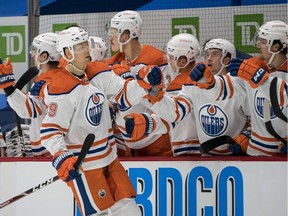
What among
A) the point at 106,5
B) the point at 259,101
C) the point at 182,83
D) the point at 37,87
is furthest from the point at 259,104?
the point at 106,5

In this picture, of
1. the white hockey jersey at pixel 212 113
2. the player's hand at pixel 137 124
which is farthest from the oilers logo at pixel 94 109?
the white hockey jersey at pixel 212 113

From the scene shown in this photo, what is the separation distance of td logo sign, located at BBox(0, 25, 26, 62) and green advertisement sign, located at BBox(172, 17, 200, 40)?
1025mm

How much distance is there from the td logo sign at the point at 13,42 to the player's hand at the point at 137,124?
1741mm

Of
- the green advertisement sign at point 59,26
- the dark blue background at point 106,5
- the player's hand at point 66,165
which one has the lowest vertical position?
the player's hand at point 66,165

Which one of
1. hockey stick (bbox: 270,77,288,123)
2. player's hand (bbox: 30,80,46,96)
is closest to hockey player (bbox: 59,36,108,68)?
player's hand (bbox: 30,80,46,96)

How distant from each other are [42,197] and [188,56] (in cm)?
111

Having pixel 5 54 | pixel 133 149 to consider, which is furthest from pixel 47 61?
pixel 5 54

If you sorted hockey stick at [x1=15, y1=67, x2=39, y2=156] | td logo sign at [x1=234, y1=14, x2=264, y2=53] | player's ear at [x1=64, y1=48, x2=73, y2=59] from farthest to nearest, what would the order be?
td logo sign at [x1=234, y1=14, x2=264, y2=53] → hockey stick at [x1=15, y1=67, x2=39, y2=156] → player's ear at [x1=64, y1=48, x2=73, y2=59]

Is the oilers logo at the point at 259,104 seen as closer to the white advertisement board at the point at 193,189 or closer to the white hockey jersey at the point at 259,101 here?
the white hockey jersey at the point at 259,101

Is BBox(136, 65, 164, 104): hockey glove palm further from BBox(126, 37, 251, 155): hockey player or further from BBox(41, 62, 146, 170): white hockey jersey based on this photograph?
BBox(126, 37, 251, 155): hockey player

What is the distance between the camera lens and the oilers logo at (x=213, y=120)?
5.12 metres

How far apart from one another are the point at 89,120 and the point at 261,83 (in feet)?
2.93

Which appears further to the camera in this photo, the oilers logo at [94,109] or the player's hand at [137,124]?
the player's hand at [137,124]

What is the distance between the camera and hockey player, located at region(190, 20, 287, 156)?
4902 millimetres
